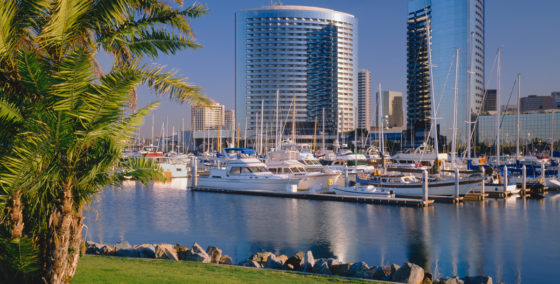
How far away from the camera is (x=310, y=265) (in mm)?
→ 15336

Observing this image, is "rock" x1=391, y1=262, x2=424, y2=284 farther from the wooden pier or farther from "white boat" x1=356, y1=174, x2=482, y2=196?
"white boat" x1=356, y1=174, x2=482, y2=196

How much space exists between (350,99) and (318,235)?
142 metres

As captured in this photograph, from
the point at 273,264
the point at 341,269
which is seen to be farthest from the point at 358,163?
the point at 341,269

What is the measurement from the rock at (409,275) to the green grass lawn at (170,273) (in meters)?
2.28

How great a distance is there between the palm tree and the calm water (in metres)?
8.52

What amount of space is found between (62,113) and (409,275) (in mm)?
10544

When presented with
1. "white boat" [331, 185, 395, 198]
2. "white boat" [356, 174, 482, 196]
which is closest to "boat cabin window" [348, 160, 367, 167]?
"white boat" [356, 174, 482, 196]

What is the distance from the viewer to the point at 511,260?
2080 cm

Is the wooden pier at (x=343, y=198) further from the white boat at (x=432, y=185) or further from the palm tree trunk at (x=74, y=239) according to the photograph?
the palm tree trunk at (x=74, y=239)

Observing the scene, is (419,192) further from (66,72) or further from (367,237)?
(66,72)

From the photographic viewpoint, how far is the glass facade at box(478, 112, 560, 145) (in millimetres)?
115625

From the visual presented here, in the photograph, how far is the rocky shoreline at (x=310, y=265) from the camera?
1408 cm

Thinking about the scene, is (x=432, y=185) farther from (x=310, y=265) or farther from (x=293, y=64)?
(x=293, y=64)

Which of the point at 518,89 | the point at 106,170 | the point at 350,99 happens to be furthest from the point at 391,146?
the point at 106,170
